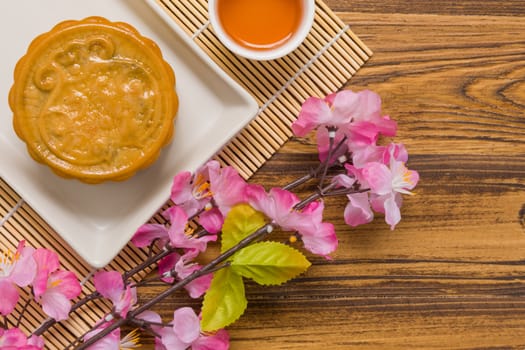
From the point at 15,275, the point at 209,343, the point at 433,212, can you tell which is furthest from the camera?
the point at 433,212

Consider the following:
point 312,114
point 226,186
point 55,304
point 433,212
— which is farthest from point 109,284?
point 433,212

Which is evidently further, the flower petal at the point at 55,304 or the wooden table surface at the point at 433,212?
the wooden table surface at the point at 433,212

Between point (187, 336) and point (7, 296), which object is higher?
point (7, 296)

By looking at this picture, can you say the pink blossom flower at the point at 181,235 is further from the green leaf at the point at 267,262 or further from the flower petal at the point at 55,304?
the flower petal at the point at 55,304

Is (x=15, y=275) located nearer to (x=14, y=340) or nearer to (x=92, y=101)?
(x=14, y=340)

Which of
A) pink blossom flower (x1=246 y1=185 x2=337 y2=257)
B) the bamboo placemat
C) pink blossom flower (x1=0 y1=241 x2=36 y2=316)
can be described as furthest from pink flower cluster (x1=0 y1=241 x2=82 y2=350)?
pink blossom flower (x1=246 y1=185 x2=337 y2=257)

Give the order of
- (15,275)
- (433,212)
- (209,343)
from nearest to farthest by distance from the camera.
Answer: (15,275)
(209,343)
(433,212)

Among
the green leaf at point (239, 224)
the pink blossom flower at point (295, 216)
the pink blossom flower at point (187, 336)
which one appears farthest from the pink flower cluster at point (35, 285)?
the pink blossom flower at point (295, 216)
